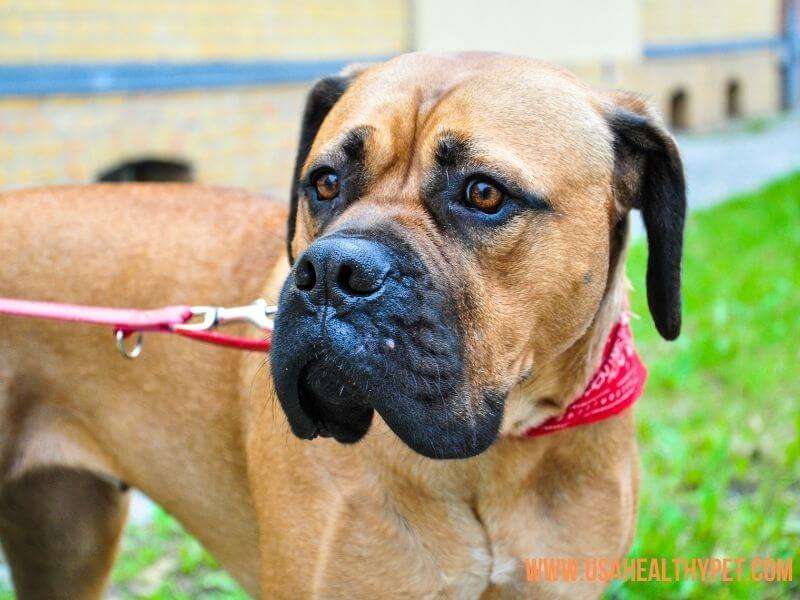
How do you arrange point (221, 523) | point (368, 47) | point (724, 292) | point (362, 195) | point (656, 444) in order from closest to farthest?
point (362, 195) < point (221, 523) < point (656, 444) < point (724, 292) < point (368, 47)

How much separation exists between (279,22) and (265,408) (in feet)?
23.0

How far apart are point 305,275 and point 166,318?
30.2 inches

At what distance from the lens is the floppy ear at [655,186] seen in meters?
2.81

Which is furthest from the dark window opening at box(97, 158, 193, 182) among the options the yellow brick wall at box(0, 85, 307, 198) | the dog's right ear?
the dog's right ear

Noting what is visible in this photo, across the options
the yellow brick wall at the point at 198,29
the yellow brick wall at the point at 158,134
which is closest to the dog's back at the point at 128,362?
the yellow brick wall at the point at 158,134

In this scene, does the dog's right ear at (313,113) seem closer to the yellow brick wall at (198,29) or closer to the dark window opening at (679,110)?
the yellow brick wall at (198,29)

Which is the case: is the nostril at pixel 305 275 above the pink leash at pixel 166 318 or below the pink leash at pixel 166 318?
above

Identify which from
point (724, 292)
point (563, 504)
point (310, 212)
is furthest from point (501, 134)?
point (724, 292)

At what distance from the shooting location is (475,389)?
2.38 meters

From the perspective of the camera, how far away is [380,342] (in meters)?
2.21

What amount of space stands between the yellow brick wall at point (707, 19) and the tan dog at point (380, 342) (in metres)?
12.9

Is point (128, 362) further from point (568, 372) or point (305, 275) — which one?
point (568, 372)

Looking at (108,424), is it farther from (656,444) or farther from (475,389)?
(656,444)

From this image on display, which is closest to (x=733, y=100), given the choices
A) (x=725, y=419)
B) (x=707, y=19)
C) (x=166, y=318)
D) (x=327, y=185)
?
(x=707, y=19)
